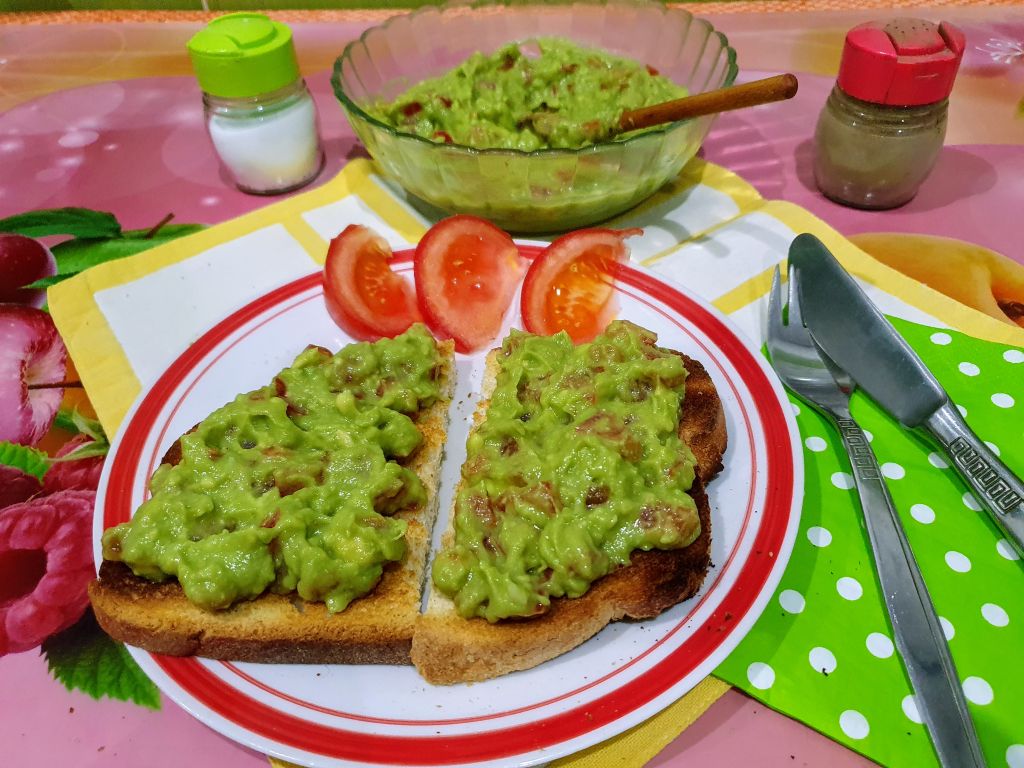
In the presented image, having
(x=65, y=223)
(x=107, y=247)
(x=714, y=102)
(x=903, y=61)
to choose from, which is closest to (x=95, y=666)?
(x=107, y=247)

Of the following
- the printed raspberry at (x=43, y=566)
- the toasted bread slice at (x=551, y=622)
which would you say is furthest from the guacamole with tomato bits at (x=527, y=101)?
the printed raspberry at (x=43, y=566)

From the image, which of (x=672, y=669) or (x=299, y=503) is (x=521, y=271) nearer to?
(x=299, y=503)

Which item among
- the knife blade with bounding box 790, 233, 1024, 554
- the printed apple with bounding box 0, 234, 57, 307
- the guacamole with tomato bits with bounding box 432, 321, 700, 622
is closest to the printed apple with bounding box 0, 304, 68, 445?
the printed apple with bounding box 0, 234, 57, 307

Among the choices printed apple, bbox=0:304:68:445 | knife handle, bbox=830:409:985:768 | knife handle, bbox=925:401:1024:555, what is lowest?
printed apple, bbox=0:304:68:445

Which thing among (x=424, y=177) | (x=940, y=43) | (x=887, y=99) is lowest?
(x=424, y=177)

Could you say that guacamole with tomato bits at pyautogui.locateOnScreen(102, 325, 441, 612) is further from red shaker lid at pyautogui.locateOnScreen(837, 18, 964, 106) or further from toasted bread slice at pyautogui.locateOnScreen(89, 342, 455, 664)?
red shaker lid at pyautogui.locateOnScreen(837, 18, 964, 106)

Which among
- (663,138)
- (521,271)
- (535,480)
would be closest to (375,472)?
(535,480)
